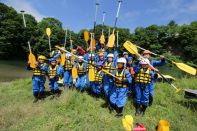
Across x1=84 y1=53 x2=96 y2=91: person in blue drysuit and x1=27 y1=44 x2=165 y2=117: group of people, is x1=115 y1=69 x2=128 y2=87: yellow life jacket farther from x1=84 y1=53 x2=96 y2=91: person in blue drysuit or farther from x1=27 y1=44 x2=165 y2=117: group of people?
x1=84 y1=53 x2=96 y2=91: person in blue drysuit

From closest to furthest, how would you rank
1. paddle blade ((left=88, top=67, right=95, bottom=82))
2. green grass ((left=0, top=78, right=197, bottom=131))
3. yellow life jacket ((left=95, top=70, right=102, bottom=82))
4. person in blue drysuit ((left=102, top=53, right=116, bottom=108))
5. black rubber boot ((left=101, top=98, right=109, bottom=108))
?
green grass ((left=0, top=78, right=197, bottom=131)) → person in blue drysuit ((left=102, top=53, right=116, bottom=108)) → black rubber boot ((left=101, top=98, right=109, bottom=108)) → paddle blade ((left=88, top=67, right=95, bottom=82)) → yellow life jacket ((left=95, top=70, right=102, bottom=82))

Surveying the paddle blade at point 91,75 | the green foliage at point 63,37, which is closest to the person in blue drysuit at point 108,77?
the paddle blade at point 91,75

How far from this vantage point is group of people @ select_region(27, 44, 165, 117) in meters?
7.75

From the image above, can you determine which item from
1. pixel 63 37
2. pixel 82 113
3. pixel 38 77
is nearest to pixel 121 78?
pixel 82 113

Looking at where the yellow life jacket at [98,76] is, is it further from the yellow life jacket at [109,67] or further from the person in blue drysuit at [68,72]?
the person in blue drysuit at [68,72]

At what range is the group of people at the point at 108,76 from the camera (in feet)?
25.4

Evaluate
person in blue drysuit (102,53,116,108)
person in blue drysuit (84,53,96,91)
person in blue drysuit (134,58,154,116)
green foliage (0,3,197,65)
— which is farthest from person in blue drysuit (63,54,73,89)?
green foliage (0,3,197,65)

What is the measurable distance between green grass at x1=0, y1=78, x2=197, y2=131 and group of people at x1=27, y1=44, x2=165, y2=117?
1.17ft

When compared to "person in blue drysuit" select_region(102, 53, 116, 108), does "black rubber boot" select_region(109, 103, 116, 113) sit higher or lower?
lower

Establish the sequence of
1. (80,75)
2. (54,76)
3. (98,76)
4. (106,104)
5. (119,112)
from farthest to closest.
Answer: (80,75) → (54,76) → (98,76) → (106,104) → (119,112)

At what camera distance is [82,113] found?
7699 mm

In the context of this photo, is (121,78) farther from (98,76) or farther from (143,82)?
(98,76)

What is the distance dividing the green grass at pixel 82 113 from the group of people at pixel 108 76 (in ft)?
1.17

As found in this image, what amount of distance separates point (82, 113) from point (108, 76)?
142 centimetres
